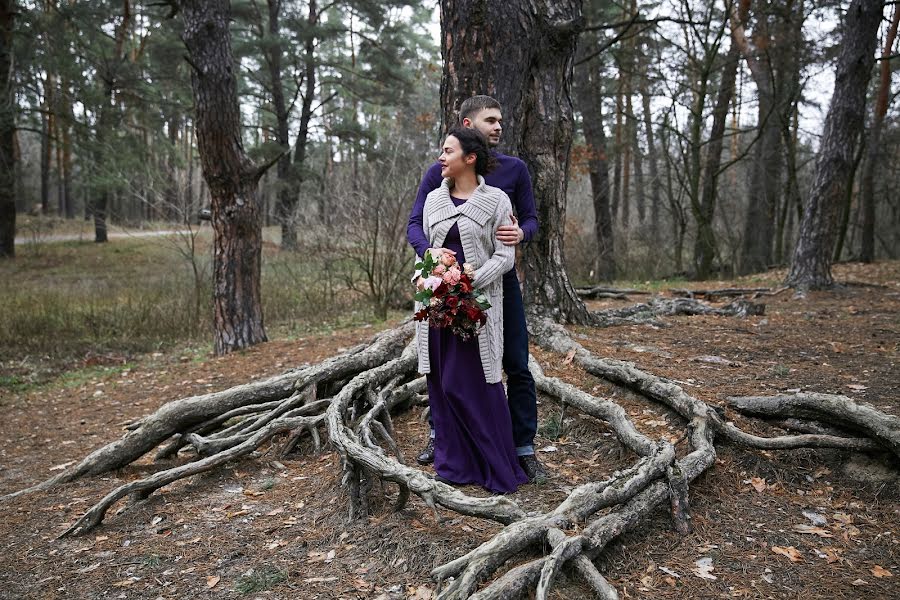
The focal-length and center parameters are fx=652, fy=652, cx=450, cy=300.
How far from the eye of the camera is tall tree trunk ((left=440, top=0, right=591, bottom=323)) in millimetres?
5629

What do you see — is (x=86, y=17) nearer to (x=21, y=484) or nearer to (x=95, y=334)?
(x=95, y=334)

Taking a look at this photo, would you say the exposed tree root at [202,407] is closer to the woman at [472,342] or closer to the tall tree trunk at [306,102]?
the woman at [472,342]

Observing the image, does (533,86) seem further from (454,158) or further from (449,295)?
(449,295)

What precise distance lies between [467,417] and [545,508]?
25.4 inches

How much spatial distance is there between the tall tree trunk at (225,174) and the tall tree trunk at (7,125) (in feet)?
39.7

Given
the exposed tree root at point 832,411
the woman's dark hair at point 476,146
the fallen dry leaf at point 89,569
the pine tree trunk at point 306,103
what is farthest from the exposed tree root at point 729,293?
the pine tree trunk at point 306,103

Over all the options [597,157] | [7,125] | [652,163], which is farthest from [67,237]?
[652,163]

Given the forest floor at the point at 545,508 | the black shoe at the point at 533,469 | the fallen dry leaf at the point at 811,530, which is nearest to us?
the forest floor at the point at 545,508

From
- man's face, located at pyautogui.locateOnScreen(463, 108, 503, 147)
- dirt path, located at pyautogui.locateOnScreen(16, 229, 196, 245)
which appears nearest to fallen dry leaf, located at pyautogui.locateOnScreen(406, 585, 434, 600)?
man's face, located at pyautogui.locateOnScreen(463, 108, 503, 147)

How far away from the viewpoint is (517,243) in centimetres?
370

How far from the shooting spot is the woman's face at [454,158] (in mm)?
3521

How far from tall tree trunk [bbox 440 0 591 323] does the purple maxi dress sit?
2501 millimetres

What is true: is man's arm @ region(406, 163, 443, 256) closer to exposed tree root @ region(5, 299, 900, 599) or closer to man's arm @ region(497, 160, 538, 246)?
man's arm @ region(497, 160, 538, 246)

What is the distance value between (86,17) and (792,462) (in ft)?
73.3
